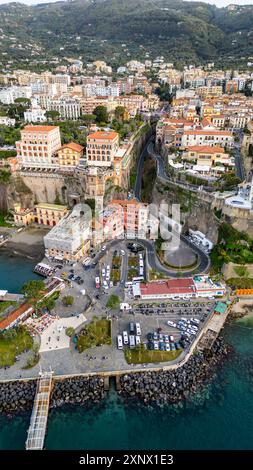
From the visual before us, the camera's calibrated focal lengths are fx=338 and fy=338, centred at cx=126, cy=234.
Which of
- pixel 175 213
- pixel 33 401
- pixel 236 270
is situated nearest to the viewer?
pixel 33 401

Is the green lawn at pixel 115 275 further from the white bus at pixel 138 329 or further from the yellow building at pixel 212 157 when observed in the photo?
the yellow building at pixel 212 157

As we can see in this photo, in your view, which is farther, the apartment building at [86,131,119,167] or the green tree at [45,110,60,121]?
the green tree at [45,110,60,121]

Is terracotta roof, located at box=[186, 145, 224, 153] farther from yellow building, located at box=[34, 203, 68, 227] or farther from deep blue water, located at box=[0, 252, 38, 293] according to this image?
deep blue water, located at box=[0, 252, 38, 293]

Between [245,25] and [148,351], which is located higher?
[245,25]

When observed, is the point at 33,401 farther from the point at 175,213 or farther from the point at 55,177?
the point at 55,177

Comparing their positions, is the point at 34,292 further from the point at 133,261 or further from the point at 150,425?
the point at 150,425

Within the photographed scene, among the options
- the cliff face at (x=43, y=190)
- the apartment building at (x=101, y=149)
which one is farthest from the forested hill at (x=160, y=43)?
the apartment building at (x=101, y=149)

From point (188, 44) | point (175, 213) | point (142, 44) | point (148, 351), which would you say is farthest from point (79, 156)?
point (142, 44)

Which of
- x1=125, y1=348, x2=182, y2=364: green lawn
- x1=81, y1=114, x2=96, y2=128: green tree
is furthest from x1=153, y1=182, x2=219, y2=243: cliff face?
x1=81, y1=114, x2=96, y2=128: green tree
